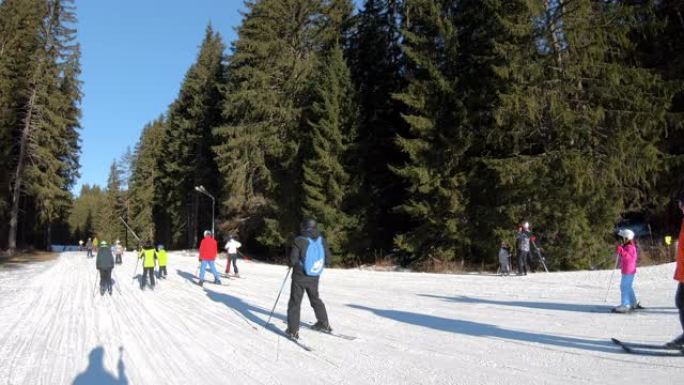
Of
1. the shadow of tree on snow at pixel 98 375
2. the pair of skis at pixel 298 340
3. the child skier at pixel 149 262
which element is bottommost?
the shadow of tree on snow at pixel 98 375

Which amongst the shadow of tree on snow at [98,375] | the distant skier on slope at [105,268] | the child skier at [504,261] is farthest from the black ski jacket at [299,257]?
the child skier at [504,261]

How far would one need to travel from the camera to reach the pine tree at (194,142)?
47.6 metres

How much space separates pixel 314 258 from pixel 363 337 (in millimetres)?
1471

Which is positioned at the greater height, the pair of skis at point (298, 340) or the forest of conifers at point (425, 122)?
the forest of conifers at point (425, 122)

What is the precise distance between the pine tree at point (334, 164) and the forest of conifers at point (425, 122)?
10 centimetres

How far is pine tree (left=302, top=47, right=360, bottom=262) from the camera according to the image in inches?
1030

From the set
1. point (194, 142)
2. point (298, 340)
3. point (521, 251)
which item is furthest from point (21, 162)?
point (298, 340)

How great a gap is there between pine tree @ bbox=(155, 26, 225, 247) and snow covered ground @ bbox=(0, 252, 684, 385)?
3428 centimetres

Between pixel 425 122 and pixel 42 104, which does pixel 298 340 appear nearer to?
pixel 425 122

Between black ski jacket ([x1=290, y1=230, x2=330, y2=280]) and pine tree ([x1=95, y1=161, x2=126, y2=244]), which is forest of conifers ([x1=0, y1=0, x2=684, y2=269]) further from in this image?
pine tree ([x1=95, y1=161, x2=126, y2=244])

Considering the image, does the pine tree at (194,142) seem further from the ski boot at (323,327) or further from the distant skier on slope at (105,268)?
the ski boot at (323,327)

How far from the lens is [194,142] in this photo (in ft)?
157

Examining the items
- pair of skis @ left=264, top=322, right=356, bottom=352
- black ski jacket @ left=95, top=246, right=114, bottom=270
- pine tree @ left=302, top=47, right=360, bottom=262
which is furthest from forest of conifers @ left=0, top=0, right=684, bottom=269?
pair of skis @ left=264, top=322, right=356, bottom=352

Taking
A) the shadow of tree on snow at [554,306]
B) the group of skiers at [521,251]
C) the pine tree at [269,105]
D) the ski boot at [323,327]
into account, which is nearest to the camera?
the ski boot at [323,327]
